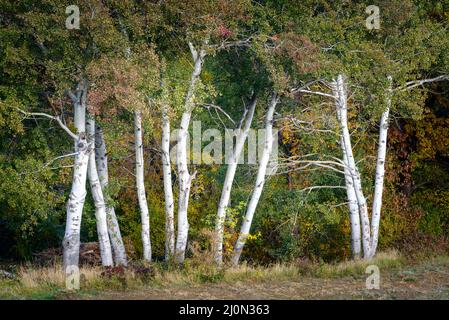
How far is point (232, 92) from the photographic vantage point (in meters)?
25.4

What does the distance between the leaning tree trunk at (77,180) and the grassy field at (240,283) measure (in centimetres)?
123

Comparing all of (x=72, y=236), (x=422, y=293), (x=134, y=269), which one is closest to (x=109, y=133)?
(x=72, y=236)

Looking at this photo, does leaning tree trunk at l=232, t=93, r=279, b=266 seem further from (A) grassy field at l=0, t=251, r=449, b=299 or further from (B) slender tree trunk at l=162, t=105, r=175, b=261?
(A) grassy field at l=0, t=251, r=449, b=299

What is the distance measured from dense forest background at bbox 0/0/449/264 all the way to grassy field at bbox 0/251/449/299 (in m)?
2.47

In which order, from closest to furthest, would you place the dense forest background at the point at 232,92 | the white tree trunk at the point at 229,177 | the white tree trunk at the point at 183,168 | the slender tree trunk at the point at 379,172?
the dense forest background at the point at 232,92 < the white tree trunk at the point at 183,168 < the white tree trunk at the point at 229,177 < the slender tree trunk at the point at 379,172

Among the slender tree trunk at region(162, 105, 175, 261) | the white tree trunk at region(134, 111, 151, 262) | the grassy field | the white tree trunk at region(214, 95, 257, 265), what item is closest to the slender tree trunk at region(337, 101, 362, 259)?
the white tree trunk at region(214, 95, 257, 265)

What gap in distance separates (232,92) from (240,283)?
8.07m

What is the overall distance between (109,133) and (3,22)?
4125mm

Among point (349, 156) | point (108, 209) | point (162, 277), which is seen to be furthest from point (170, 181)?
point (349, 156)

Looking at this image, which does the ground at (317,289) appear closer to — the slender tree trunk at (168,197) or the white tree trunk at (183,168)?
the white tree trunk at (183,168)

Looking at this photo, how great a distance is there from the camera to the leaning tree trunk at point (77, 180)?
22.2 meters

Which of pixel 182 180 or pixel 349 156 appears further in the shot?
pixel 349 156

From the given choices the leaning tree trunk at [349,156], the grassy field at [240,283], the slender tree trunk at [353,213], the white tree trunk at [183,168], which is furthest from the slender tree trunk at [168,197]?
the slender tree trunk at [353,213]

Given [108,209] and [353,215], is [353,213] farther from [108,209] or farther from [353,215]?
[108,209]
